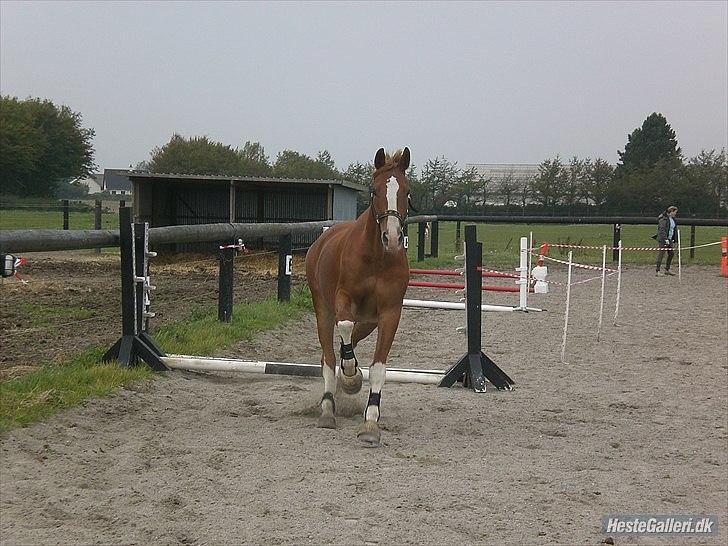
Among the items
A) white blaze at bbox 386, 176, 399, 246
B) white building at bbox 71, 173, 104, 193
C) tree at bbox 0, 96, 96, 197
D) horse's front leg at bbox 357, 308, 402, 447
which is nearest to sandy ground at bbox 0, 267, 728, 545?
horse's front leg at bbox 357, 308, 402, 447

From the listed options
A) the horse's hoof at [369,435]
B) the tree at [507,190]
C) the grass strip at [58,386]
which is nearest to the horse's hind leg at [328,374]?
the horse's hoof at [369,435]

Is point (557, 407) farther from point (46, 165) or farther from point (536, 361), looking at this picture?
point (46, 165)

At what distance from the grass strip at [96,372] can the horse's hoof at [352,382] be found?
73.4 inches

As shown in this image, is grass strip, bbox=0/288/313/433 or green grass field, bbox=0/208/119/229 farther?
green grass field, bbox=0/208/119/229

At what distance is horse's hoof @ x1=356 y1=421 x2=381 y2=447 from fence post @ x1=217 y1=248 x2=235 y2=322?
440cm

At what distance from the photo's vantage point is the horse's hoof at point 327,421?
556 cm

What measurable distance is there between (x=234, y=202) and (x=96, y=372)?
16.3 meters

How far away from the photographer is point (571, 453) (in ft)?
16.5

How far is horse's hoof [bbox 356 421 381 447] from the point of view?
511cm

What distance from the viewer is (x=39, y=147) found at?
1572 inches

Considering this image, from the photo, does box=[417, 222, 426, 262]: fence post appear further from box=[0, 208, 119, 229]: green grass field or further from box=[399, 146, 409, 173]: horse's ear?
box=[399, 146, 409, 173]: horse's ear

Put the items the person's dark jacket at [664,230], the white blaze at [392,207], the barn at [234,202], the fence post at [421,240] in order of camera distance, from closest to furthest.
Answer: the white blaze at [392,207]
the person's dark jacket at [664,230]
the barn at [234,202]
the fence post at [421,240]

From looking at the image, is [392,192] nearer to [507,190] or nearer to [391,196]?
[391,196]

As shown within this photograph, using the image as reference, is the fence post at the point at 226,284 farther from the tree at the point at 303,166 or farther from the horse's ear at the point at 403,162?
the tree at the point at 303,166
